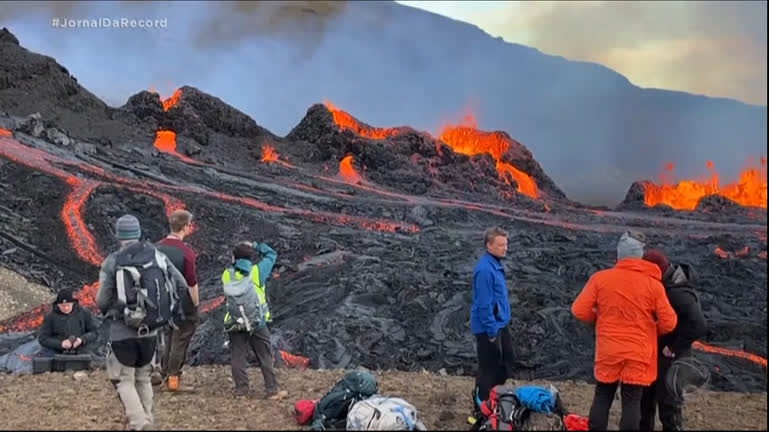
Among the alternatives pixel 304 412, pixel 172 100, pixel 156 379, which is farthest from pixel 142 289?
pixel 172 100

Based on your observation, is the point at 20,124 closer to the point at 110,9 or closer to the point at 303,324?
the point at 110,9

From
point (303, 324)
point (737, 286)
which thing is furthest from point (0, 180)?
point (737, 286)

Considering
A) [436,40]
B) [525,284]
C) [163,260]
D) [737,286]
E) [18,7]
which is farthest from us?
[436,40]

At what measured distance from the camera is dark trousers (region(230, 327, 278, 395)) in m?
6.50

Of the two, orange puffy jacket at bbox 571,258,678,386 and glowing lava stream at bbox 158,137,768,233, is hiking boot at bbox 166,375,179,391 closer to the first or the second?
orange puffy jacket at bbox 571,258,678,386

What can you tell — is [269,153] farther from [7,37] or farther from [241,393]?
[241,393]

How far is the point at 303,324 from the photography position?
32.3 feet

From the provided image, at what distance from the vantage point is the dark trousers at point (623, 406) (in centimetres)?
481

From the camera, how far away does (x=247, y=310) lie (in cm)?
630

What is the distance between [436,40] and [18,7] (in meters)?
6.83

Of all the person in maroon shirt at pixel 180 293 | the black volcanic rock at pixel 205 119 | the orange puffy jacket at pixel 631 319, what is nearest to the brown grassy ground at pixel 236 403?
the person in maroon shirt at pixel 180 293

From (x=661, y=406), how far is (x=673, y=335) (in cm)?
61

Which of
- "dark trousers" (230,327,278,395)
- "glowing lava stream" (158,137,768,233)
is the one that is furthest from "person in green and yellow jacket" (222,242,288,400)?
"glowing lava stream" (158,137,768,233)

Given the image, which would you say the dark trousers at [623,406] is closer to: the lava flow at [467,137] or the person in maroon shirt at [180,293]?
the person in maroon shirt at [180,293]
